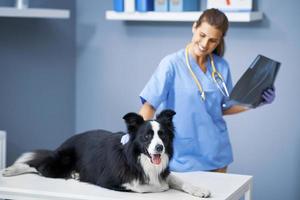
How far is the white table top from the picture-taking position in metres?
2.40

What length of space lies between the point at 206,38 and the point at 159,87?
11.5 inches

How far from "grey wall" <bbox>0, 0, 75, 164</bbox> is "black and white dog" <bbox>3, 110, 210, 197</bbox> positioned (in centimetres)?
151

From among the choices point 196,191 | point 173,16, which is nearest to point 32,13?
point 173,16

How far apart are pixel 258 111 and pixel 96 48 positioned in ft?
3.93

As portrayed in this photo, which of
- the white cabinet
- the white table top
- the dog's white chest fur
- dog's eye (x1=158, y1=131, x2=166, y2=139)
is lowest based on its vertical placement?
the white table top

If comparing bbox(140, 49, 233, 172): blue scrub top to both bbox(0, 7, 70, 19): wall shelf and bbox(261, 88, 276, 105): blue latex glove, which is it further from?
bbox(0, 7, 70, 19): wall shelf

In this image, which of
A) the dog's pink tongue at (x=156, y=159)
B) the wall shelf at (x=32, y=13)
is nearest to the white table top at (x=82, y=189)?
the dog's pink tongue at (x=156, y=159)

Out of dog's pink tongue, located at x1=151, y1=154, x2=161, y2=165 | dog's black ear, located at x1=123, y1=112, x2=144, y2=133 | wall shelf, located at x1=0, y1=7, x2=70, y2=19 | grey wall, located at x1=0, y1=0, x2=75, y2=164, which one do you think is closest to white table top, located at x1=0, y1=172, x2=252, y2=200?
dog's pink tongue, located at x1=151, y1=154, x2=161, y2=165

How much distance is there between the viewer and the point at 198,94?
9.64ft

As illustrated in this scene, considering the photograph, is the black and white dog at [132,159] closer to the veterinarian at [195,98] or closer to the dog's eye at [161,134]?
the dog's eye at [161,134]

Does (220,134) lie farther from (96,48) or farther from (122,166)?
(96,48)

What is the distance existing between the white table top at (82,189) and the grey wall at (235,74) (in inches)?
53.5

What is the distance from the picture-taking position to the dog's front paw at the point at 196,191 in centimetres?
242

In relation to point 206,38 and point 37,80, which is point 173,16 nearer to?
point 37,80
